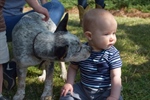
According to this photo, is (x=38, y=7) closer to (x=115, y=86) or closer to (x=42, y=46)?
(x=42, y=46)

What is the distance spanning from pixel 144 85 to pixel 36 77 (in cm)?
122

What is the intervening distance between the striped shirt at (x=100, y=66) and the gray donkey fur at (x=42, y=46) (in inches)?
3.5

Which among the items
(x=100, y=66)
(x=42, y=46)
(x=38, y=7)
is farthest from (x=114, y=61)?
(x=38, y=7)

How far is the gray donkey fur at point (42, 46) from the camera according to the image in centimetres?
291

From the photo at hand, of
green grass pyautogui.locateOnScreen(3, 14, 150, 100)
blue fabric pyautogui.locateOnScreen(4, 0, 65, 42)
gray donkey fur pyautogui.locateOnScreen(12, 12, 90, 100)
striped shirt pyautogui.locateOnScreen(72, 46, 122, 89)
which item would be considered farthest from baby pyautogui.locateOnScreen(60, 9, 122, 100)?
Answer: blue fabric pyautogui.locateOnScreen(4, 0, 65, 42)

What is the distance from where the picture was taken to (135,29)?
641 cm

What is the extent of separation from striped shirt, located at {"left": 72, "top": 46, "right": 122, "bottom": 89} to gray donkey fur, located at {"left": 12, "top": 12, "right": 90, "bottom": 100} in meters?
0.09

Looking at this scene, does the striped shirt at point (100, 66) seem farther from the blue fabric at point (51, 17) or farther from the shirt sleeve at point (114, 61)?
the blue fabric at point (51, 17)

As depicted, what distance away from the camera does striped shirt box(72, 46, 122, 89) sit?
292 cm

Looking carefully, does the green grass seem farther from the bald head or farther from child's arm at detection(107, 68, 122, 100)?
the bald head

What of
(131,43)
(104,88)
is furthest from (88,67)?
(131,43)

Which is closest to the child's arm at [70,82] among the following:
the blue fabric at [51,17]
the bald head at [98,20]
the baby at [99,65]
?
the baby at [99,65]

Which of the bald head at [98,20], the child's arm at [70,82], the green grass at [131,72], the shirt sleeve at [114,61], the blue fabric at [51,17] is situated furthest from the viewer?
the blue fabric at [51,17]

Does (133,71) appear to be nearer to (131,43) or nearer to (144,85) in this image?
(144,85)
